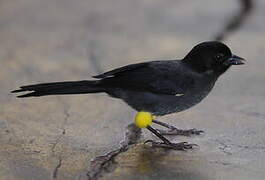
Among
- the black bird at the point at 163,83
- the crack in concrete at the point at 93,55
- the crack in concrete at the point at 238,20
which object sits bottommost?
the black bird at the point at 163,83

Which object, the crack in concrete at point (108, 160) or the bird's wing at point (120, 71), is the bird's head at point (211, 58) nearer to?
the bird's wing at point (120, 71)

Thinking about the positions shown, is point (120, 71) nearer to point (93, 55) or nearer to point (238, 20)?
point (93, 55)

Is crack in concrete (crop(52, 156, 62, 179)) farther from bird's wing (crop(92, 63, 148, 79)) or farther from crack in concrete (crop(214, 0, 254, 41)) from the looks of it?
crack in concrete (crop(214, 0, 254, 41))

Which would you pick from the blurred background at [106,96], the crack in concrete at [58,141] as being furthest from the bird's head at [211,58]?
the crack in concrete at [58,141]

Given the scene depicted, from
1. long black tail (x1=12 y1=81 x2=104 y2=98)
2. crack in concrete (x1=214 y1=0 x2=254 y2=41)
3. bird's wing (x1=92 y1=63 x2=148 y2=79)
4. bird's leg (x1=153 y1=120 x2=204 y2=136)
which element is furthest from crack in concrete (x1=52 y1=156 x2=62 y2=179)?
crack in concrete (x1=214 y1=0 x2=254 y2=41)

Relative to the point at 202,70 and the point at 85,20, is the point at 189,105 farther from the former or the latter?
the point at 85,20

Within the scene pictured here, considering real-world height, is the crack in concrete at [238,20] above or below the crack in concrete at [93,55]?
above
